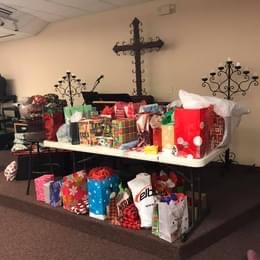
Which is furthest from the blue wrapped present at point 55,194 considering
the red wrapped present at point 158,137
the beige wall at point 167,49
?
the beige wall at point 167,49

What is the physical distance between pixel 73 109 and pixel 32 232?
1.07 meters

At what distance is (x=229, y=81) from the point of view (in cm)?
355

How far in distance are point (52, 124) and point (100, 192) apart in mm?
806

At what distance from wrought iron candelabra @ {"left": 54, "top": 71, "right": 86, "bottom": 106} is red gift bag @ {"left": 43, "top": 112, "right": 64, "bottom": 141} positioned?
2.14 m

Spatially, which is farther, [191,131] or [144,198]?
[144,198]

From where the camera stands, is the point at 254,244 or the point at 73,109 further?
the point at 73,109

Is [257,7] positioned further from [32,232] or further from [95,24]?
[32,232]

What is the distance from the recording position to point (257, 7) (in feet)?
11.3

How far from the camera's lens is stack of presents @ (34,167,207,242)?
2146mm

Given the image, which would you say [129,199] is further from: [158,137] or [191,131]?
[191,131]

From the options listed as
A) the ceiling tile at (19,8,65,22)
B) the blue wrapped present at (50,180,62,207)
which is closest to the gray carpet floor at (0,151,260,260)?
the blue wrapped present at (50,180,62,207)

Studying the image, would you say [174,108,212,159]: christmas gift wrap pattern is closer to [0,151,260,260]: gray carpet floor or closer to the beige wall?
[0,151,260,260]: gray carpet floor

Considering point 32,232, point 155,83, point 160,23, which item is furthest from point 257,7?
point 32,232

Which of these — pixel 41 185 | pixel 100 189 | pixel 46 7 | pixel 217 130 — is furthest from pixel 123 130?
pixel 46 7
